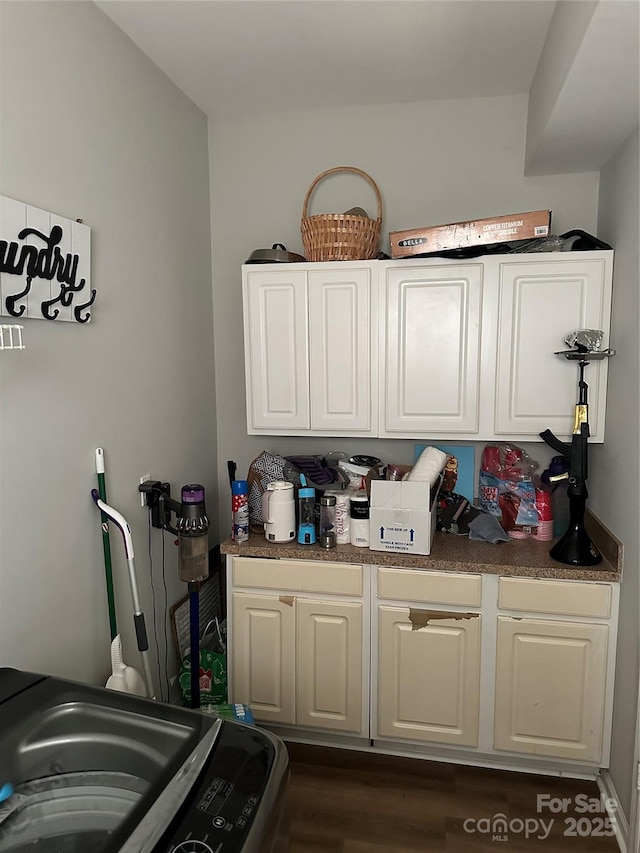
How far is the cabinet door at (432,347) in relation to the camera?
2.22 m

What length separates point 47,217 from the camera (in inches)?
60.4

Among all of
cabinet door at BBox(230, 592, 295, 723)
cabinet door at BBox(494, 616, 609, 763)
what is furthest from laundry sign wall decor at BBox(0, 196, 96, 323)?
cabinet door at BBox(494, 616, 609, 763)

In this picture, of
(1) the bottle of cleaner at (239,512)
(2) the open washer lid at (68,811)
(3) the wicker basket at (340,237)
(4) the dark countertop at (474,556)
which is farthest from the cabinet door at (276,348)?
(2) the open washer lid at (68,811)

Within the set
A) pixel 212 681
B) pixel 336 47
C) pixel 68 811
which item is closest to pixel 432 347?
pixel 336 47

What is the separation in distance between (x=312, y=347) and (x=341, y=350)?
0.12 m

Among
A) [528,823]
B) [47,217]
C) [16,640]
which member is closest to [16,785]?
[16,640]

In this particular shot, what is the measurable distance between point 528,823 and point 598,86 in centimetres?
233

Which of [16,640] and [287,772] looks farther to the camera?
[16,640]

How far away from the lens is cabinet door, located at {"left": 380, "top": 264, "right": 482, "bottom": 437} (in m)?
2.22

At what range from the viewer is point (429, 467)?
2.26 metres

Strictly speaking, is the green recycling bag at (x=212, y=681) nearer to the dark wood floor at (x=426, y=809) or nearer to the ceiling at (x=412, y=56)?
the dark wood floor at (x=426, y=809)

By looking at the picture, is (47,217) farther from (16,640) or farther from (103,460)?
(16,640)

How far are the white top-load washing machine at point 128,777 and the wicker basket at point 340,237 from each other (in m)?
1.76

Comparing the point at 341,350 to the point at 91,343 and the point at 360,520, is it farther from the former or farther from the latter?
the point at 91,343
